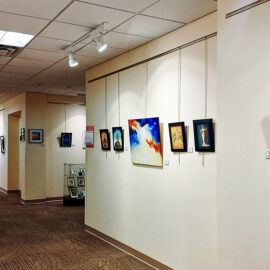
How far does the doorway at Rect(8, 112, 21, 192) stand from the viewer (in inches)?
483

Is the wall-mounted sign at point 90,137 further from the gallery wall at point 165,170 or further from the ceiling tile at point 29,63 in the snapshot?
the ceiling tile at point 29,63

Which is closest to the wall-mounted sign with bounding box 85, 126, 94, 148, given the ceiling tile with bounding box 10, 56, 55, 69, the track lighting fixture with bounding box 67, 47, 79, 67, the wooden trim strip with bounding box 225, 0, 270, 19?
the ceiling tile with bounding box 10, 56, 55, 69

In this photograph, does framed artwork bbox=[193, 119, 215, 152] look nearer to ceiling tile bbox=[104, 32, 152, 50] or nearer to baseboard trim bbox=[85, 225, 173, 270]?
ceiling tile bbox=[104, 32, 152, 50]

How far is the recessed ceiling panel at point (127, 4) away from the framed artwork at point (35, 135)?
7.06 metres

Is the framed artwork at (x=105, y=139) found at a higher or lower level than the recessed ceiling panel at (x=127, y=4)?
lower

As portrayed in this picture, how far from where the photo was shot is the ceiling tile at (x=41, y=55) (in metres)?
5.88

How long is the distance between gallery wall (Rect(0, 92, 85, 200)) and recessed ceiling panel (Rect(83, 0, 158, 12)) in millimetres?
6973

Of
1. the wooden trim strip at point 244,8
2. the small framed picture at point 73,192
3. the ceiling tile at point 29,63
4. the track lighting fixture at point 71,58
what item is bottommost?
the small framed picture at point 73,192

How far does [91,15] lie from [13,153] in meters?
9.17

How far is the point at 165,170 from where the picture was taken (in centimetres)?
494

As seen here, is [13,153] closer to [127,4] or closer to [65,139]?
[65,139]

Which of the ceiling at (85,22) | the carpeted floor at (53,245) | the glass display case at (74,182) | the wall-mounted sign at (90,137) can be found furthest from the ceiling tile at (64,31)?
the glass display case at (74,182)

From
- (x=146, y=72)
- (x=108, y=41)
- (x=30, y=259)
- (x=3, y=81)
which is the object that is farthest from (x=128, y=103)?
(x=3, y=81)

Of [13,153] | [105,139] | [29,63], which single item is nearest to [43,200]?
[13,153]
